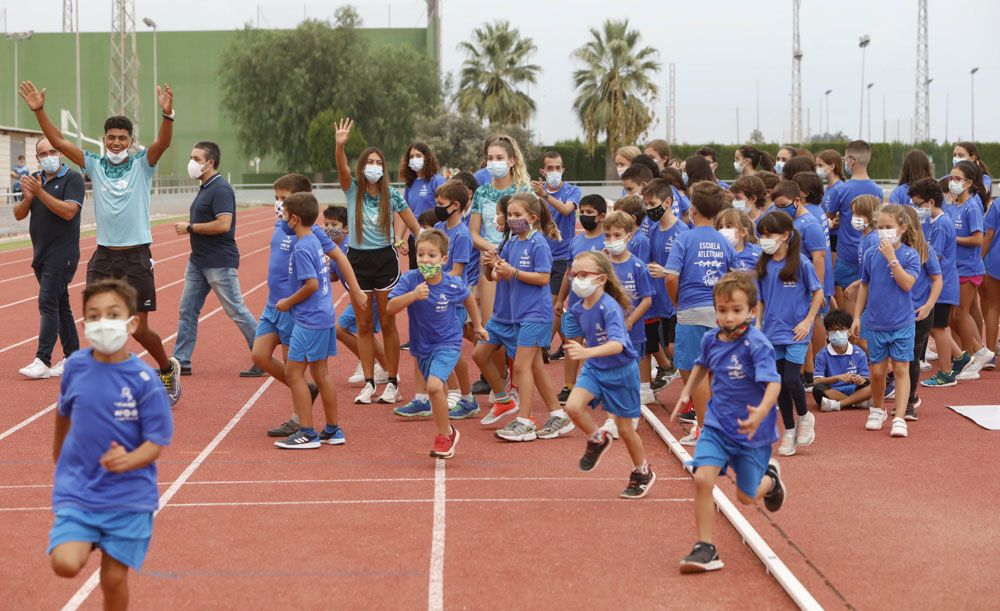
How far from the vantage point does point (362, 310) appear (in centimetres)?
1045

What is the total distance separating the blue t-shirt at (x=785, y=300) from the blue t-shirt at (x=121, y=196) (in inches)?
192

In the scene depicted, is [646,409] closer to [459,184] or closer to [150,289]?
[459,184]

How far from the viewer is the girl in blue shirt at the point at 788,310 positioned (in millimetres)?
8516

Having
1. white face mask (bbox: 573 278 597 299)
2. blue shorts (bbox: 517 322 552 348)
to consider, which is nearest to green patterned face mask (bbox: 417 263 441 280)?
blue shorts (bbox: 517 322 552 348)

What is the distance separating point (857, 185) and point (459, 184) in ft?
14.0

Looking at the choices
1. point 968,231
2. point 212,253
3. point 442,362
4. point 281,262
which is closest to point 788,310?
point 442,362

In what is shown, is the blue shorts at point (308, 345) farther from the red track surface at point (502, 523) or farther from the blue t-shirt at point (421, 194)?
the blue t-shirt at point (421, 194)

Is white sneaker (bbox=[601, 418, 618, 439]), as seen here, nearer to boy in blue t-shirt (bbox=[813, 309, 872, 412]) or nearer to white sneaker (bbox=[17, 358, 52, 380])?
boy in blue t-shirt (bbox=[813, 309, 872, 412])

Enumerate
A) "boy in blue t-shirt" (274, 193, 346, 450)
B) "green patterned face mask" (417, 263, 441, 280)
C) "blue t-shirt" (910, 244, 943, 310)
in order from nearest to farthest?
"boy in blue t-shirt" (274, 193, 346, 450)
"green patterned face mask" (417, 263, 441, 280)
"blue t-shirt" (910, 244, 943, 310)

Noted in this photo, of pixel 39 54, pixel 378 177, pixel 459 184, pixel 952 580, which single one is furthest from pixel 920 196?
pixel 39 54

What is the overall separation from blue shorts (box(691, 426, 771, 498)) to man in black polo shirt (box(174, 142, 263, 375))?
591 centimetres

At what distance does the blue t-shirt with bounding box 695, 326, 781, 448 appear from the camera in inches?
Answer: 245

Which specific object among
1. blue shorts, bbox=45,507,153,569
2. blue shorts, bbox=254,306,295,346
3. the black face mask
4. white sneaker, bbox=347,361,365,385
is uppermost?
the black face mask

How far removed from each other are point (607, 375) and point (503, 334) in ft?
6.73
